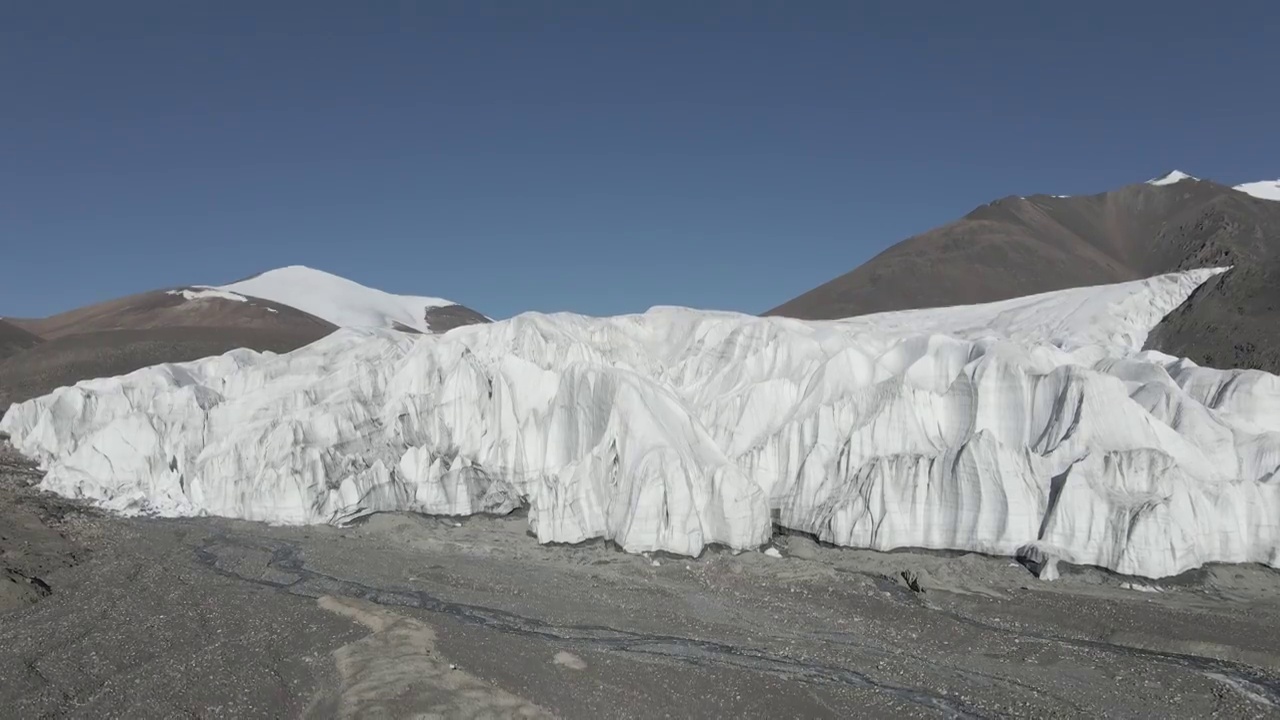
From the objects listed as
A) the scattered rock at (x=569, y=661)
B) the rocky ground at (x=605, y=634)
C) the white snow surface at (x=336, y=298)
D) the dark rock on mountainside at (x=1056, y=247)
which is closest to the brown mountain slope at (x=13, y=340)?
the white snow surface at (x=336, y=298)

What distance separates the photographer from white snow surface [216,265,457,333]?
168500 mm

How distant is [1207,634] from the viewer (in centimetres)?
2152

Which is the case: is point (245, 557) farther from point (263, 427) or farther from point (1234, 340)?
point (1234, 340)

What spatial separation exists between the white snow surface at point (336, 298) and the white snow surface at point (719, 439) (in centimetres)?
11852

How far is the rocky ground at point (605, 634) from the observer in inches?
723

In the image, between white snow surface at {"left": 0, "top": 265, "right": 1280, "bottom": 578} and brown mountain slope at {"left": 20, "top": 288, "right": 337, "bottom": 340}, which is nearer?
white snow surface at {"left": 0, "top": 265, "right": 1280, "bottom": 578}

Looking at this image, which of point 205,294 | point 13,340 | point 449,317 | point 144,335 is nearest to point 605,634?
point 144,335

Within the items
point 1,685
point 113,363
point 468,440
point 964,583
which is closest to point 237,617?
point 1,685

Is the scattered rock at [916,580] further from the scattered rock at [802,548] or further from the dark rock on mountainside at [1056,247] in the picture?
the dark rock on mountainside at [1056,247]

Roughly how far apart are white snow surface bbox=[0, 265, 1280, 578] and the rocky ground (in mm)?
1584

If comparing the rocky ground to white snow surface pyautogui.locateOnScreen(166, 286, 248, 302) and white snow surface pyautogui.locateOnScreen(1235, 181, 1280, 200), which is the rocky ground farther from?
white snow surface pyautogui.locateOnScreen(1235, 181, 1280, 200)

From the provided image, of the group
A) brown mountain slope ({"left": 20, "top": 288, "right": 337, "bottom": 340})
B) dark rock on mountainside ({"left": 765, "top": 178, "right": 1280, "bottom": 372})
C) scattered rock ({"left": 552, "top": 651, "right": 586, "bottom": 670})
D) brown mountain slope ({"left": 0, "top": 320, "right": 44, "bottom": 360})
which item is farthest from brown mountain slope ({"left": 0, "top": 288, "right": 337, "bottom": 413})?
scattered rock ({"left": 552, "top": 651, "right": 586, "bottom": 670})

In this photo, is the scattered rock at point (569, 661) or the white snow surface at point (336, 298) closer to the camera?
the scattered rock at point (569, 661)

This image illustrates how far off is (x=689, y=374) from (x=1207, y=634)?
23480 mm
